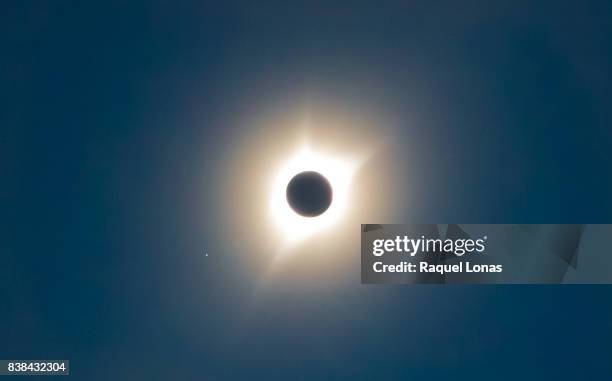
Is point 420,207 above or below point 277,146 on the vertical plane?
below

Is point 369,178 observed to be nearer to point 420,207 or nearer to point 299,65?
point 420,207

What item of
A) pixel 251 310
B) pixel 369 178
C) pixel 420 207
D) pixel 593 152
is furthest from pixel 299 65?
pixel 593 152

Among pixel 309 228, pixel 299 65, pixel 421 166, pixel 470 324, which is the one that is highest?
pixel 299 65

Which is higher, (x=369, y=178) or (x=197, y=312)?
(x=369, y=178)

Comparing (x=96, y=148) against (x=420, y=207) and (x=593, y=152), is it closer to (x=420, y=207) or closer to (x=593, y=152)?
(x=420, y=207)

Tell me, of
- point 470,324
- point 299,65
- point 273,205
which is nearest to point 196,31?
point 299,65

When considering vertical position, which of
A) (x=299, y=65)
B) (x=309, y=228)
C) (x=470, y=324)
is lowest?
(x=470, y=324)
